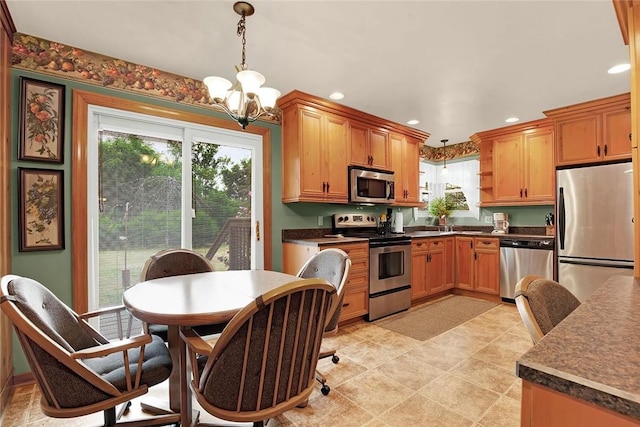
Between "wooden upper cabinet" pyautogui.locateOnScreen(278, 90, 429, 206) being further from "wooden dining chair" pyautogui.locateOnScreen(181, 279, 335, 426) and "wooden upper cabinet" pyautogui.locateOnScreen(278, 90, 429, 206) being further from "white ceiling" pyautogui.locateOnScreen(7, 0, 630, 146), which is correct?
"wooden dining chair" pyautogui.locateOnScreen(181, 279, 335, 426)

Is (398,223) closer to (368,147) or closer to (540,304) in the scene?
(368,147)

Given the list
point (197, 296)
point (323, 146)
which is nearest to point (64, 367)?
point (197, 296)

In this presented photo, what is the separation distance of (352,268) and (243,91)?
85.9 inches

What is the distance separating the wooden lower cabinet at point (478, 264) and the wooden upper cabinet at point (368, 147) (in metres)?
1.79

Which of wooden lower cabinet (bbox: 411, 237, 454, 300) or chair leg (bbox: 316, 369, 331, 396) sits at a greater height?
wooden lower cabinet (bbox: 411, 237, 454, 300)

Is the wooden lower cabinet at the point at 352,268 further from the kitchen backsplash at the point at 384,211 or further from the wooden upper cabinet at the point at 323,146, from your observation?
the wooden upper cabinet at the point at 323,146

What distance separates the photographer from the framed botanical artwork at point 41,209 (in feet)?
7.18

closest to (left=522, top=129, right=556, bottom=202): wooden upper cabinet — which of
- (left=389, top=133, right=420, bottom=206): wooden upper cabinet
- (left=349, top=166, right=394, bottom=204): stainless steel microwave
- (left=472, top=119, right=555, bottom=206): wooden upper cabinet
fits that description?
(left=472, top=119, right=555, bottom=206): wooden upper cabinet

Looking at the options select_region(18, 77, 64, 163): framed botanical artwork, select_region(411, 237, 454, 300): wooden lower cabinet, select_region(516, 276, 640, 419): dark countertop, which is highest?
select_region(18, 77, 64, 163): framed botanical artwork

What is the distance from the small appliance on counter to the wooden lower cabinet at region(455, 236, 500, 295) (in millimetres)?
496

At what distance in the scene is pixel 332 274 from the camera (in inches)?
88.6

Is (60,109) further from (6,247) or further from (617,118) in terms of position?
(617,118)

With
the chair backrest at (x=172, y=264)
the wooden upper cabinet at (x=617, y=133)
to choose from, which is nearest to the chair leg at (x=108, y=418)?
the chair backrest at (x=172, y=264)

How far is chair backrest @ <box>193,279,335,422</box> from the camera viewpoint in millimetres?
1170
